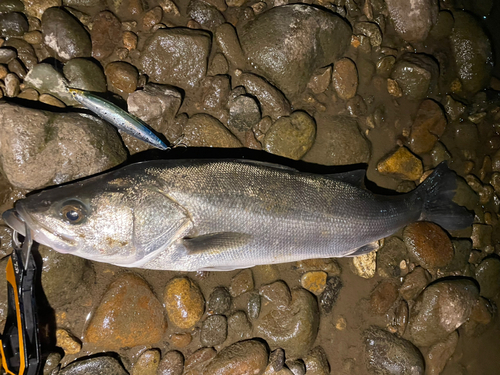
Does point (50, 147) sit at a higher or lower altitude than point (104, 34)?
lower

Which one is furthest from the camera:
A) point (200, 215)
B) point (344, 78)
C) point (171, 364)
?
point (344, 78)

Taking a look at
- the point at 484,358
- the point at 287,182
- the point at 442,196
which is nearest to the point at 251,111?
the point at 287,182

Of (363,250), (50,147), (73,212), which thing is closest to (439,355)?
(363,250)

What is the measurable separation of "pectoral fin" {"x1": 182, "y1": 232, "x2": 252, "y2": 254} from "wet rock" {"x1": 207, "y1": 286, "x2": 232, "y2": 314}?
98cm

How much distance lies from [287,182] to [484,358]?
431 cm

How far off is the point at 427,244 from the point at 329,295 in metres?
1.54

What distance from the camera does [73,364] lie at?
3.40 m

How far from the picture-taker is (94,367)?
339 centimetres

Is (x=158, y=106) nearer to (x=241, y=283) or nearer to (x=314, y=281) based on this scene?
(x=241, y=283)

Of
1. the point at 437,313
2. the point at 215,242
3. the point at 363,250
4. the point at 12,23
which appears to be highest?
the point at 12,23

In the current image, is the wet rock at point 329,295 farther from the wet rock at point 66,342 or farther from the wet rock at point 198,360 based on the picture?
the wet rock at point 66,342

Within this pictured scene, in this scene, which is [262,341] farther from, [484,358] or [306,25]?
[306,25]

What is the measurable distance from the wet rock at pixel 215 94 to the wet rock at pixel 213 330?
2.43m

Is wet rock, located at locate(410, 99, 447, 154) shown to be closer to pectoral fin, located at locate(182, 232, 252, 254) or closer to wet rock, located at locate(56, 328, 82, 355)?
pectoral fin, located at locate(182, 232, 252, 254)
